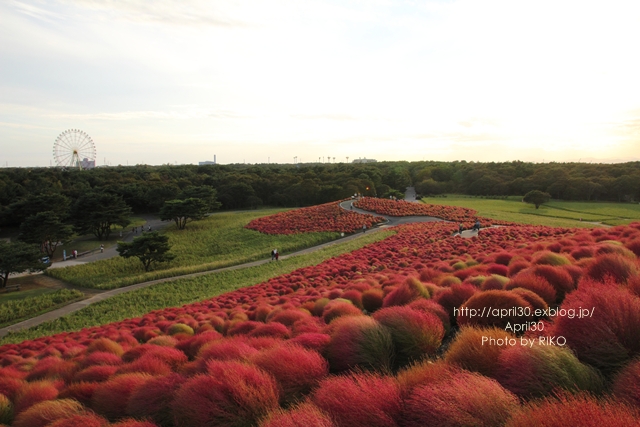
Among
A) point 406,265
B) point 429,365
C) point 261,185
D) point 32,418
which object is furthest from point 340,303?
point 261,185

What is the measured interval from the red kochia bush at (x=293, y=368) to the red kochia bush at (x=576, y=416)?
260 cm

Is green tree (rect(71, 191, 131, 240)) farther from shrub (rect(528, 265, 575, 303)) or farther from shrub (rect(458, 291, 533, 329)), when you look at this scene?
shrub (rect(528, 265, 575, 303))

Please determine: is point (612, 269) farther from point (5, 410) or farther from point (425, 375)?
point (5, 410)

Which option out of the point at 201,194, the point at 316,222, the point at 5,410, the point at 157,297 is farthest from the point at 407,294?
the point at 201,194

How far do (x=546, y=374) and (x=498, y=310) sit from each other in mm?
2306

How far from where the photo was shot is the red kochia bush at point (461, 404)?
9.15 ft

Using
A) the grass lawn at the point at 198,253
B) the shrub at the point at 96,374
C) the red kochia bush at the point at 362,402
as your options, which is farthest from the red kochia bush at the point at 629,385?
the grass lawn at the point at 198,253

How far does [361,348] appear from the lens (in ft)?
16.7

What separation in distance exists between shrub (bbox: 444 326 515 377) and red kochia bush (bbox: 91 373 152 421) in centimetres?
455

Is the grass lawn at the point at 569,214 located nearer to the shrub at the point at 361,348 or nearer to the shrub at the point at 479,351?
the shrub at the point at 361,348

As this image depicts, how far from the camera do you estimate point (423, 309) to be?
20.0 ft

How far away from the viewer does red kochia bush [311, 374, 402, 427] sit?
10.6 feet

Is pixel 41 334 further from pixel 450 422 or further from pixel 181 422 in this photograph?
pixel 450 422

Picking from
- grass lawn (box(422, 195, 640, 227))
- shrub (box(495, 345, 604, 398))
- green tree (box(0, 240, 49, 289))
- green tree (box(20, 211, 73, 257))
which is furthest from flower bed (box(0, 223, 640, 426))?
grass lawn (box(422, 195, 640, 227))
